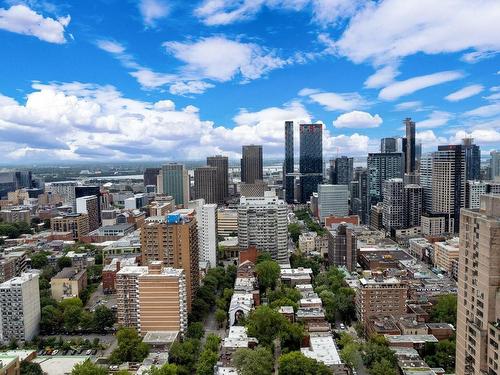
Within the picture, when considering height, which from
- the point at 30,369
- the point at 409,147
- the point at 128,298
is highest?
the point at 409,147

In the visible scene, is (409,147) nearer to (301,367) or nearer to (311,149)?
(311,149)

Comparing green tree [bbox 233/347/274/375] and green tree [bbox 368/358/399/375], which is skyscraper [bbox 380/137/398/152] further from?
green tree [bbox 233/347/274/375]

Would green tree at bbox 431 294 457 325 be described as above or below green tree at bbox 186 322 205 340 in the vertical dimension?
above

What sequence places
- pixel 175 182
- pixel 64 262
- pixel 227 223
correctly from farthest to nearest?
pixel 175 182, pixel 227 223, pixel 64 262

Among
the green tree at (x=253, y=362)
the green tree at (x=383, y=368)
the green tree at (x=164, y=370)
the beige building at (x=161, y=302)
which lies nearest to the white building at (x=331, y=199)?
the beige building at (x=161, y=302)

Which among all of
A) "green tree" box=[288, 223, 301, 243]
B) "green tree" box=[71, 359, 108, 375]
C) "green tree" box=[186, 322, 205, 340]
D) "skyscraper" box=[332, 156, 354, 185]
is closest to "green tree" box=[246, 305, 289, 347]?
"green tree" box=[186, 322, 205, 340]

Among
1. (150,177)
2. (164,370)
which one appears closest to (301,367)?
(164,370)

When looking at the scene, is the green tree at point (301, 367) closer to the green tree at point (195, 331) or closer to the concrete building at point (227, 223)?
the green tree at point (195, 331)
